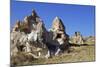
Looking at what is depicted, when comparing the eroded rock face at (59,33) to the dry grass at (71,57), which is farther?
the eroded rock face at (59,33)

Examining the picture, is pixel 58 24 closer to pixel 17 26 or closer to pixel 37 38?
pixel 37 38

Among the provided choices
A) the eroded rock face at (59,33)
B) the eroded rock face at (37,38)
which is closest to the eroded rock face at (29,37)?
the eroded rock face at (37,38)

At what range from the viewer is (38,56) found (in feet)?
8.16

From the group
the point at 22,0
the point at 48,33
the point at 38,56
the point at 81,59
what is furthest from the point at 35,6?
the point at 81,59

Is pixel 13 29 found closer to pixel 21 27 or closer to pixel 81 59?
pixel 21 27

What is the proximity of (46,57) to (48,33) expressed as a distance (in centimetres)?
27

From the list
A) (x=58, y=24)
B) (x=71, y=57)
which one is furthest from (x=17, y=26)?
(x=71, y=57)

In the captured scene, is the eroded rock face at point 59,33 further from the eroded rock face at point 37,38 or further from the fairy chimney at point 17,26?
the fairy chimney at point 17,26

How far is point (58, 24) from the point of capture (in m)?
2.60

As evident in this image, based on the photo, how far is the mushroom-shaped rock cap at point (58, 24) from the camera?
2574mm

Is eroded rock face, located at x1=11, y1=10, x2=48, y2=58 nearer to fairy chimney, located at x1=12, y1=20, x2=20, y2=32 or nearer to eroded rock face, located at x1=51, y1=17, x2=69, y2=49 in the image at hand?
fairy chimney, located at x1=12, y1=20, x2=20, y2=32

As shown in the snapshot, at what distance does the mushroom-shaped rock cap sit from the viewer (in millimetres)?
2574
